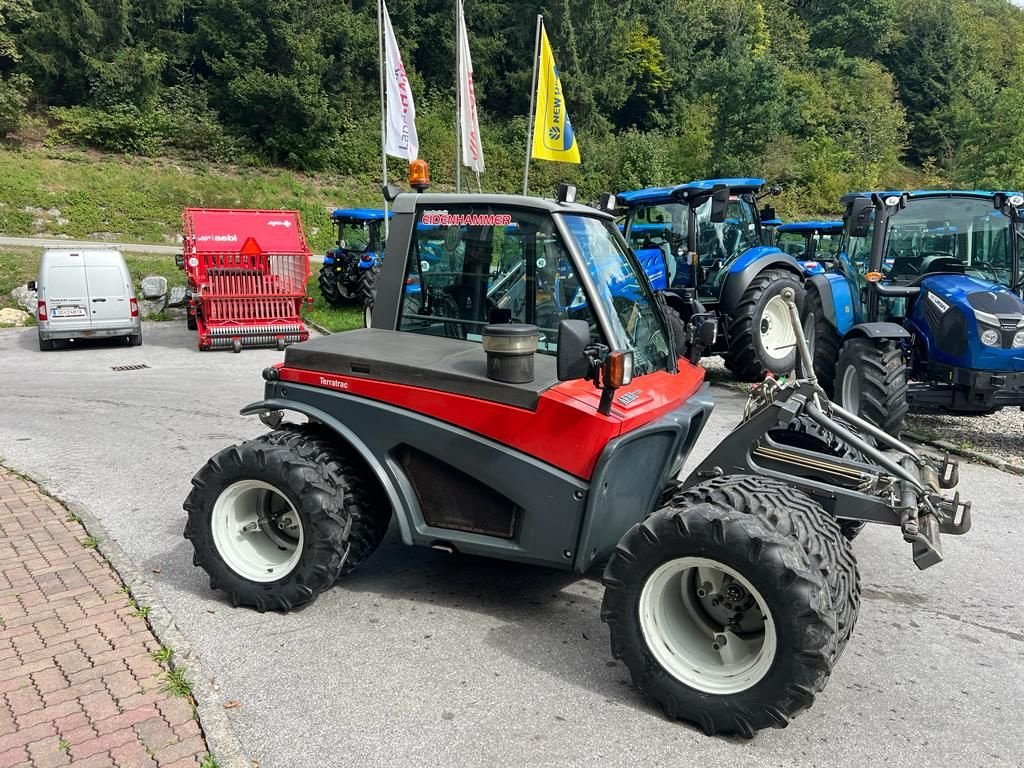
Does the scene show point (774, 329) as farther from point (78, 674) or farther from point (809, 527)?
point (78, 674)

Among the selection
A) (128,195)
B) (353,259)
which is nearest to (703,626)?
(353,259)

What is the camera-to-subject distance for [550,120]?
48.9ft

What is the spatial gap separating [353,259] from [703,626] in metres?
15.4

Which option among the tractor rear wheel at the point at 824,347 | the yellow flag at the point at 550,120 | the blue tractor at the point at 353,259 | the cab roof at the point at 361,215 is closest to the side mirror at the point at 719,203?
the tractor rear wheel at the point at 824,347

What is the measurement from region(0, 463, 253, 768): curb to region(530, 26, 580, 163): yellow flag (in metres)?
11.6

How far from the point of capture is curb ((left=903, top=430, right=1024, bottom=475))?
666 centimetres

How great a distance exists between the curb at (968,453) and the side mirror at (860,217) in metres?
2.06

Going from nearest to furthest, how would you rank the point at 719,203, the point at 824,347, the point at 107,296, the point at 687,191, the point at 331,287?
the point at 824,347 < the point at 719,203 < the point at 687,191 < the point at 107,296 < the point at 331,287

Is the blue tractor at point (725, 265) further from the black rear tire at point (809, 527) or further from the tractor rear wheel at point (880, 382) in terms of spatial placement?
the black rear tire at point (809, 527)

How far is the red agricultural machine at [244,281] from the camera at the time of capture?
13462mm

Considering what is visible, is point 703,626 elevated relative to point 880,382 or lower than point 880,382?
lower

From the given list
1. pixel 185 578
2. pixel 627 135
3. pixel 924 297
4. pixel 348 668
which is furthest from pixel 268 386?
pixel 627 135

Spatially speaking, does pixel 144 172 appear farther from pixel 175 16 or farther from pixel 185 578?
pixel 185 578

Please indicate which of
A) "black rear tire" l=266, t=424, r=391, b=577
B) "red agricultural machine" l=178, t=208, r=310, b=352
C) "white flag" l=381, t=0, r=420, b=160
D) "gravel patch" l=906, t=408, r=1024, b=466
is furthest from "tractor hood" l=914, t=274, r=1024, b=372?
"red agricultural machine" l=178, t=208, r=310, b=352
